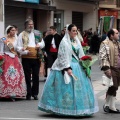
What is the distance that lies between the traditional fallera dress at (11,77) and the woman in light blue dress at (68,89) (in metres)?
2.29

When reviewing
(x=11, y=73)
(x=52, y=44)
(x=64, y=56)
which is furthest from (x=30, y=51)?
(x=52, y=44)

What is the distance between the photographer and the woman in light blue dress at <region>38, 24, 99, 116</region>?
8.65 m

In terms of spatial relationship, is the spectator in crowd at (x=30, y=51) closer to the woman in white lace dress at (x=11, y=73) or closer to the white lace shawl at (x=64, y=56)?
the woman in white lace dress at (x=11, y=73)

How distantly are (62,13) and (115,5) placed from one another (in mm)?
7930

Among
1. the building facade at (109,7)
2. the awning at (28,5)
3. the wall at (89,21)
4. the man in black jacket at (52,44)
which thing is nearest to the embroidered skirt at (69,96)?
the man in black jacket at (52,44)

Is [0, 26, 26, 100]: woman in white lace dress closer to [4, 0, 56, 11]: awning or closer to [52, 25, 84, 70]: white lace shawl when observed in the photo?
[52, 25, 84, 70]: white lace shawl

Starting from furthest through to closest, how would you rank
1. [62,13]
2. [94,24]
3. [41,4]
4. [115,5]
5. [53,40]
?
[115,5] → [94,24] → [62,13] → [41,4] → [53,40]

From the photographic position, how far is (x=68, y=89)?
8664 mm

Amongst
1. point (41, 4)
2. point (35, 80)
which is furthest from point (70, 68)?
point (41, 4)

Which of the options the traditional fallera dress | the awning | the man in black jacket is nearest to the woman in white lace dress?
the traditional fallera dress

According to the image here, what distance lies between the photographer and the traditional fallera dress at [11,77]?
36.2 ft

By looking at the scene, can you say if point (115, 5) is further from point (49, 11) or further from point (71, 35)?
point (71, 35)

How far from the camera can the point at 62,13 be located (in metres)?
35.1

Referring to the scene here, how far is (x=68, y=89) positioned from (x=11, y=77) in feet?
9.01
